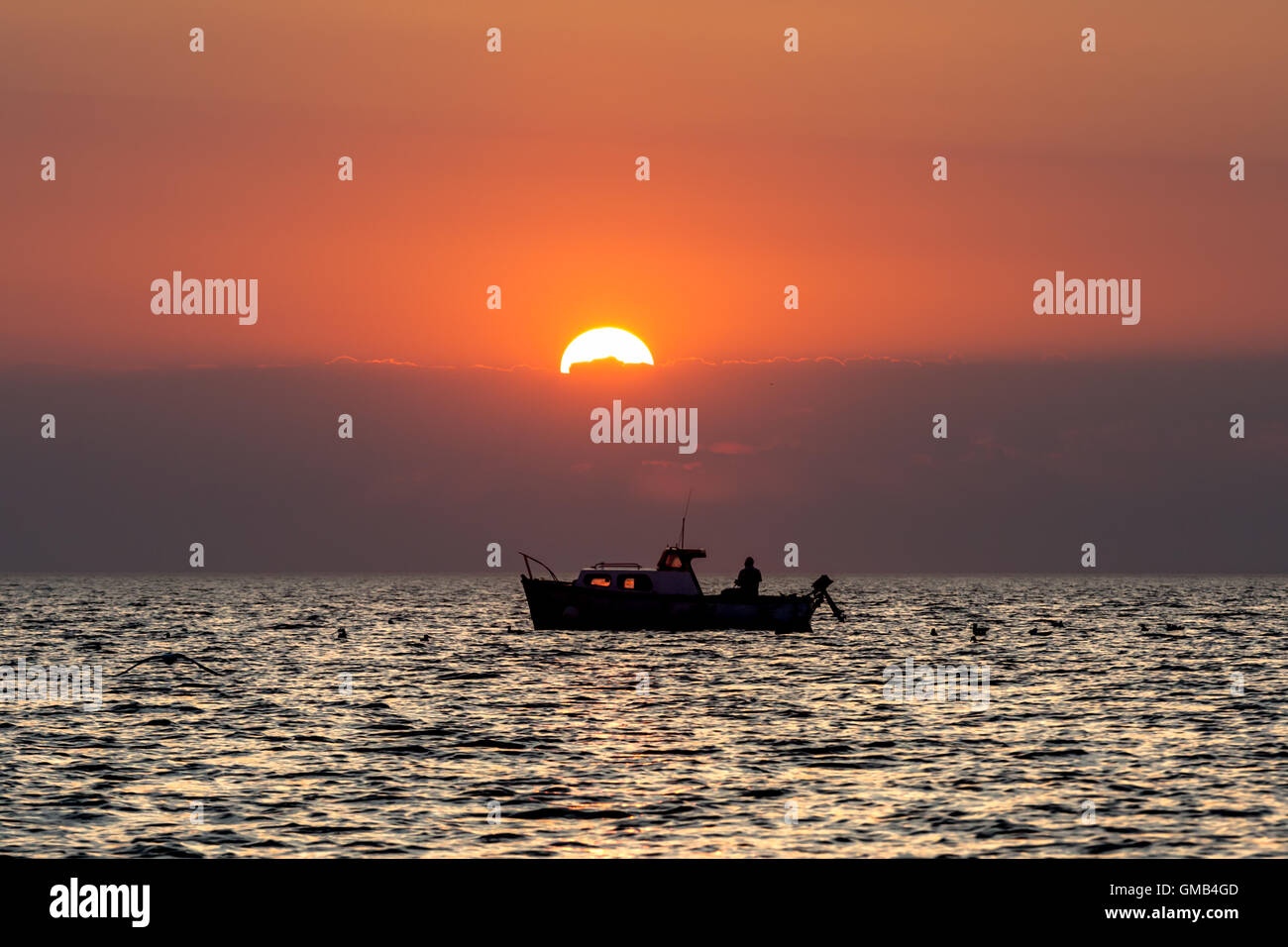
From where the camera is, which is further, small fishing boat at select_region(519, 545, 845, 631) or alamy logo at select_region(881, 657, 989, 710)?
small fishing boat at select_region(519, 545, 845, 631)

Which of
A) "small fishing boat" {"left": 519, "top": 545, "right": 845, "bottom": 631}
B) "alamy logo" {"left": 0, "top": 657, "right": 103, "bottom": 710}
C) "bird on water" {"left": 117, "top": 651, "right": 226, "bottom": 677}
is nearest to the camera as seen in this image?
"alamy logo" {"left": 0, "top": 657, "right": 103, "bottom": 710}

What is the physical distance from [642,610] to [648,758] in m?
37.0

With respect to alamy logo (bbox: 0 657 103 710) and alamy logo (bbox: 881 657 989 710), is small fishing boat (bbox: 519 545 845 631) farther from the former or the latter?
alamy logo (bbox: 0 657 103 710)

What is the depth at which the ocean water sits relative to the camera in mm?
20797

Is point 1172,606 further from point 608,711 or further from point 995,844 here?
point 995,844
